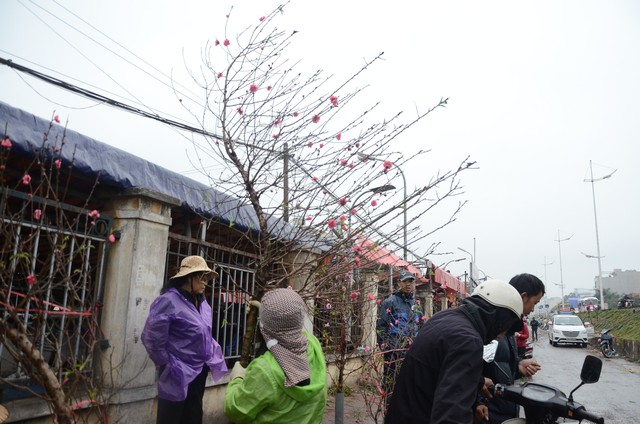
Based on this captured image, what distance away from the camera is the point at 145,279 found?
179 inches

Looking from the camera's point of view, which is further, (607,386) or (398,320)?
(607,386)

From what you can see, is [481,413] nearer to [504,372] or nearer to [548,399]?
[548,399]

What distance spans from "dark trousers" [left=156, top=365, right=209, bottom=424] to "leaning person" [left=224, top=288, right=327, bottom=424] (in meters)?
1.77

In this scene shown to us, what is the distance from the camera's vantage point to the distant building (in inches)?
2627

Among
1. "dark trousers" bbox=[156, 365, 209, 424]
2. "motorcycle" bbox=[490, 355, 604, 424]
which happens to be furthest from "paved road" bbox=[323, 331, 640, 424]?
"motorcycle" bbox=[490, 355, 604, 424]

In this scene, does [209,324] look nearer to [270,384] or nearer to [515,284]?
[270,384]

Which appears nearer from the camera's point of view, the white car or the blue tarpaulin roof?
the blue tarpaulin roof

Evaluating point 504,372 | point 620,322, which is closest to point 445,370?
point 504,372

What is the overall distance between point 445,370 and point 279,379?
797mm

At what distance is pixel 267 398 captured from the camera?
2322 millimetres

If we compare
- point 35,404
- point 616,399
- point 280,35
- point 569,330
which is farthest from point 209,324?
point 569,330

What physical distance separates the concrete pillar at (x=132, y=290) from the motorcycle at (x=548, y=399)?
10.4ft

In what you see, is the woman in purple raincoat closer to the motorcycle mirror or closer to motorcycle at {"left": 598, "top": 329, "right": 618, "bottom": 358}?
the motorcycle mirror

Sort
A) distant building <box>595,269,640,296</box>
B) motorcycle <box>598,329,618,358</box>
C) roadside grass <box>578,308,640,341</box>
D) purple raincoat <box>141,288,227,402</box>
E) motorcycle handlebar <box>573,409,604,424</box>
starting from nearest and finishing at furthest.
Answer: motorcycle handlebar <box>573,409,604,424</box> < purple raincoat <box>141,288,227,402</box> < motorcycle <box>598,329,618,358</box> < roadside grass <box>578,308,640,341</box> < distant building <box>595,269,640,296</box>
